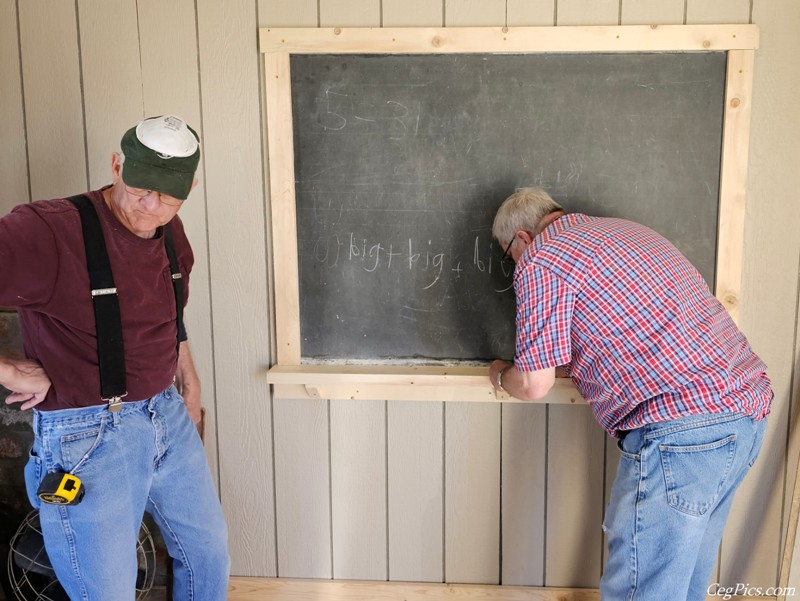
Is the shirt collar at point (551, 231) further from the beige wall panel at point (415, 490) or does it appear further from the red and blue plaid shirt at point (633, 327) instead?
the beige wall panel at point (415, 490)

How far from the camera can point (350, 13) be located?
2.01 meters

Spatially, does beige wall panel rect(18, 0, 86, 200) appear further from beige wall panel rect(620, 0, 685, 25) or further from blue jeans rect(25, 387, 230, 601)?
beige wall panel rect(620, 0, 685, 25)

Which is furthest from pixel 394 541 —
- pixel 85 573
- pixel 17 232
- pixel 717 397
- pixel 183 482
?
pixel 17 232

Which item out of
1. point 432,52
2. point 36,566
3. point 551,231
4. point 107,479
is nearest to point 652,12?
point 432,52

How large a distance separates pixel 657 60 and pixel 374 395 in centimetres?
127

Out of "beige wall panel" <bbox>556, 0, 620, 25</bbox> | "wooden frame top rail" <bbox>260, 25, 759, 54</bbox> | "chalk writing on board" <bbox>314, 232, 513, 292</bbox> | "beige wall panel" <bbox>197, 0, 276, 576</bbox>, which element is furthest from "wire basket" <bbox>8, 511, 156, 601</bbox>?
"beige wall panel" <bbox>556, 0, 620, 25</bbox>

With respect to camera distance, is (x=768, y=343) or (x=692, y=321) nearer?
(x=692, y=321)

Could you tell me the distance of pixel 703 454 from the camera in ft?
5.03

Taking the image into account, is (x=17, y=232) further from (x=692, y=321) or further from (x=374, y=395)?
(x=692, y=321)

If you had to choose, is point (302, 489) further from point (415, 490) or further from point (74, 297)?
point (74, 297)

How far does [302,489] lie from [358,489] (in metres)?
0.18

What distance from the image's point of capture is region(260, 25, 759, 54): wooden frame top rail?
6.34ft

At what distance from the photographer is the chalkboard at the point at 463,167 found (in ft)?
6.53

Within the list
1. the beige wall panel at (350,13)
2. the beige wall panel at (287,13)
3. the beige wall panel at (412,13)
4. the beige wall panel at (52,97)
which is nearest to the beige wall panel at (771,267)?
the beige wall panel at (412,13)
